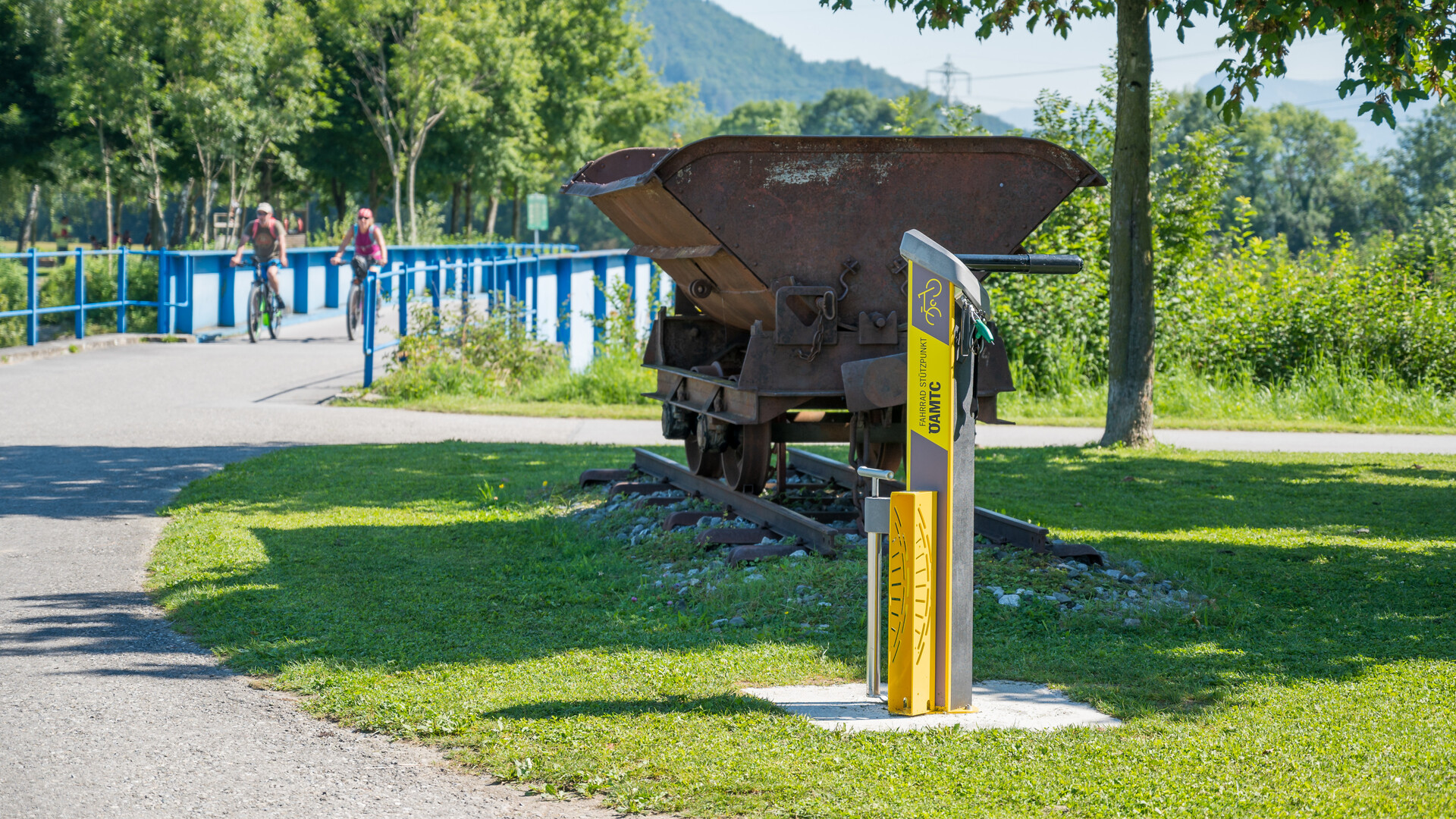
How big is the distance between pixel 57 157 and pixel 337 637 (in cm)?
4502

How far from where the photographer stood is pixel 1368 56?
812 centimetres

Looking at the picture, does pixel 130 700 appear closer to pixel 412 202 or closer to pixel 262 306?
pixel 262 306

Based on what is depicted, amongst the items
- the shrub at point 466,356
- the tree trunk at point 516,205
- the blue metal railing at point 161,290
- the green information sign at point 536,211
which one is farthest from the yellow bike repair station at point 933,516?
the tree trunk at point 516,205

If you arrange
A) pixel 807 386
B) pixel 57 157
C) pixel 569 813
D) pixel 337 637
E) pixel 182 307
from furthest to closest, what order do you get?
pixel 57 157 → pixel 182 307 → pixel 807 386 → pixel 337 637 → pixel 569 813

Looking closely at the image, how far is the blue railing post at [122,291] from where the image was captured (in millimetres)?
21000

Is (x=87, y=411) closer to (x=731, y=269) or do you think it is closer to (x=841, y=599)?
(x=731, y=269)

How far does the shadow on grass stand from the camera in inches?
215

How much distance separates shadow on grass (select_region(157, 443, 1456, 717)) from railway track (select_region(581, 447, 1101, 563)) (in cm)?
49

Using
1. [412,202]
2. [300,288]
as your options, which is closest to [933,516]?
[300,288]

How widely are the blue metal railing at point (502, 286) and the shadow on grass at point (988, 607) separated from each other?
299 centimetres

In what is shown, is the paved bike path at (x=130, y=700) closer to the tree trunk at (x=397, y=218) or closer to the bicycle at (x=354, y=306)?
the bicycle at (x=354, y=306)

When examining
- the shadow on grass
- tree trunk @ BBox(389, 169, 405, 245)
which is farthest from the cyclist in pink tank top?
tree trunk @ BBox(389, 169, 405, 245)

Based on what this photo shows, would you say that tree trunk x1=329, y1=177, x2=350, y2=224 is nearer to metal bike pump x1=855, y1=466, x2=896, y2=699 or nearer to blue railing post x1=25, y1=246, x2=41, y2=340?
blue railing post x1=25, y1=246, x2=41, y2=340

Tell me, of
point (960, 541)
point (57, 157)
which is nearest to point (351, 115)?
point (57, 157)
